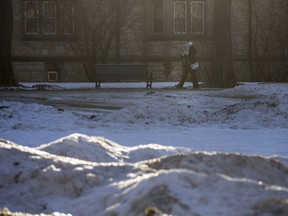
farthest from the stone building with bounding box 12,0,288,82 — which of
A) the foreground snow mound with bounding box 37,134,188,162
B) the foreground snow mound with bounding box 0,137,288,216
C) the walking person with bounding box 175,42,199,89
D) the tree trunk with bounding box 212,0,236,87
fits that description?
the foreground snow mound with bounding box 0,137,288,216

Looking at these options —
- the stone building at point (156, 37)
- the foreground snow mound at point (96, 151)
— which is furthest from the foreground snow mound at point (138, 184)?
the stone building at point (156, 37)

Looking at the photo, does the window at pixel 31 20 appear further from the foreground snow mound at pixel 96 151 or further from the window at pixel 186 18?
the foreground snow mound at pixel 96 151

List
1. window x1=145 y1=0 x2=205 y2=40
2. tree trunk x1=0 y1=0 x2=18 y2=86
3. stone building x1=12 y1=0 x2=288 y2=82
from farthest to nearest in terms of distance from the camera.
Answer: window x1=145 y1=0 x2=205 y2=40, stone building x1=12 y1=0 x2=288 y2=82, tree trunk x1=0 y1=0 x2=18 y2=86

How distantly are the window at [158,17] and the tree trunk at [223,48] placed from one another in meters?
7.11

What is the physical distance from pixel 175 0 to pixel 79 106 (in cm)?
1577

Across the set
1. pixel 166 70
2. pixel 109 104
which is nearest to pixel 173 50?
pixel 166 70

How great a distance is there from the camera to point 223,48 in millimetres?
19359

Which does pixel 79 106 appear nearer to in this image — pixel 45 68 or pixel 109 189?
pixel 109 189

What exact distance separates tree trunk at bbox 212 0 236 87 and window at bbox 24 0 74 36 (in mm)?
8305

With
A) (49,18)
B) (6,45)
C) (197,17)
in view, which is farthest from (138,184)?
(197,17)

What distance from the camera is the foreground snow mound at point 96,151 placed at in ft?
11.3

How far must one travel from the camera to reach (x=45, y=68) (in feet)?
84.0

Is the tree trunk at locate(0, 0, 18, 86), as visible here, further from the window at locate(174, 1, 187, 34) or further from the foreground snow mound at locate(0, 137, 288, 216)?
the foreground snow mound at locate(0, 137, 288, 216)

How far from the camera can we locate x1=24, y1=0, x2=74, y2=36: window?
84.6ft
